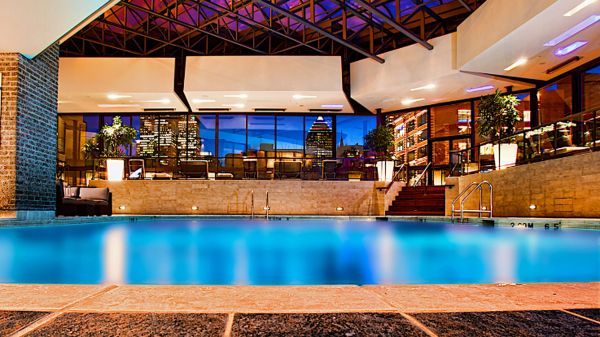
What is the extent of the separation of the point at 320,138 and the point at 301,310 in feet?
54.3

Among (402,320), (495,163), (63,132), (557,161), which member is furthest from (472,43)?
(63,132)

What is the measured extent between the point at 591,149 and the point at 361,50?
6.55m

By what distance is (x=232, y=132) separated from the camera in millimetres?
17734

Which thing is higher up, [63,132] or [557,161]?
[63,132]

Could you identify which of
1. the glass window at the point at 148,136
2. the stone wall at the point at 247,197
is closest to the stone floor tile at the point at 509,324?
the stone wall at the point at 247,197

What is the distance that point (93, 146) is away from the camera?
14641mm

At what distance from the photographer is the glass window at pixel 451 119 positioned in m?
15.4

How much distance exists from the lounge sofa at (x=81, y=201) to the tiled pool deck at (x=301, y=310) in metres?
8.17

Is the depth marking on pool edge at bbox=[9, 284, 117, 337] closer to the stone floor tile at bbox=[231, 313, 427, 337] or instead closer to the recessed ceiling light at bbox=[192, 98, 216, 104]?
the stone floor tile at bbox=[231, 313, 427, 337]

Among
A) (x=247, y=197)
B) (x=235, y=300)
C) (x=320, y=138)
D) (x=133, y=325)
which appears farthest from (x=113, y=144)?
(x=133, y=325)

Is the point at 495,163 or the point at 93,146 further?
the point at 93,146

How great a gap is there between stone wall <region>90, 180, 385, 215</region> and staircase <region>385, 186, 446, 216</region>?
0.61m

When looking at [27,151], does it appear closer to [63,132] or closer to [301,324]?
[301,324]

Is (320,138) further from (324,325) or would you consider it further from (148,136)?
(324,325)
